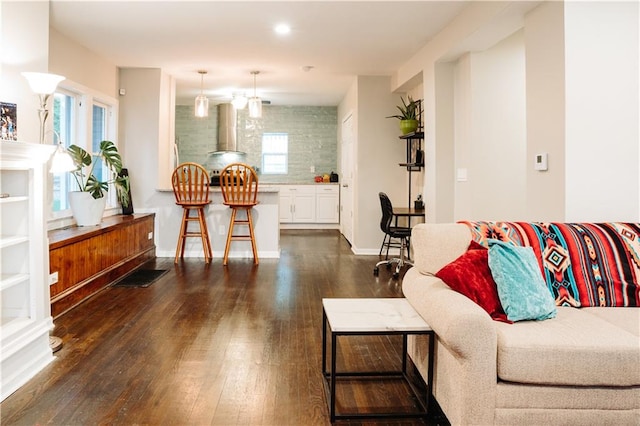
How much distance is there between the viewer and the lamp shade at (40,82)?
2.67 meters

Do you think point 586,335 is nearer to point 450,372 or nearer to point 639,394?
point 639,394

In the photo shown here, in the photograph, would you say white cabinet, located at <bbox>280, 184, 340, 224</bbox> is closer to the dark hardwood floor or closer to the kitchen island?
the kitchen island

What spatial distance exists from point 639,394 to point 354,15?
3444 millimetres

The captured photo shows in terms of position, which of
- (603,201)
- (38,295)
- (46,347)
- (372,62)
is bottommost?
(46,347)

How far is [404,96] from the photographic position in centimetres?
639

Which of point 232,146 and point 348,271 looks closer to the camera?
point 348,271

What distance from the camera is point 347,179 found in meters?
7.66

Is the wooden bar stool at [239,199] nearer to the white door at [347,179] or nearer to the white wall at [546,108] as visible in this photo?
the white door at [347,179]

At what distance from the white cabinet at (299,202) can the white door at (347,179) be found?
0.82 m

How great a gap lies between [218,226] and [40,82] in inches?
134

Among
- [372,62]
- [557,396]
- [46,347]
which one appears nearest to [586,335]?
[557,396]

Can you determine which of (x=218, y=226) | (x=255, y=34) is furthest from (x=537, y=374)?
(x=218, y=226)

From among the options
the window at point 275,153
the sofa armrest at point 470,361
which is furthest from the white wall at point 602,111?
the window at point 275,153

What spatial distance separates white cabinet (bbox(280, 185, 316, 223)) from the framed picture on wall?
21.6ft
